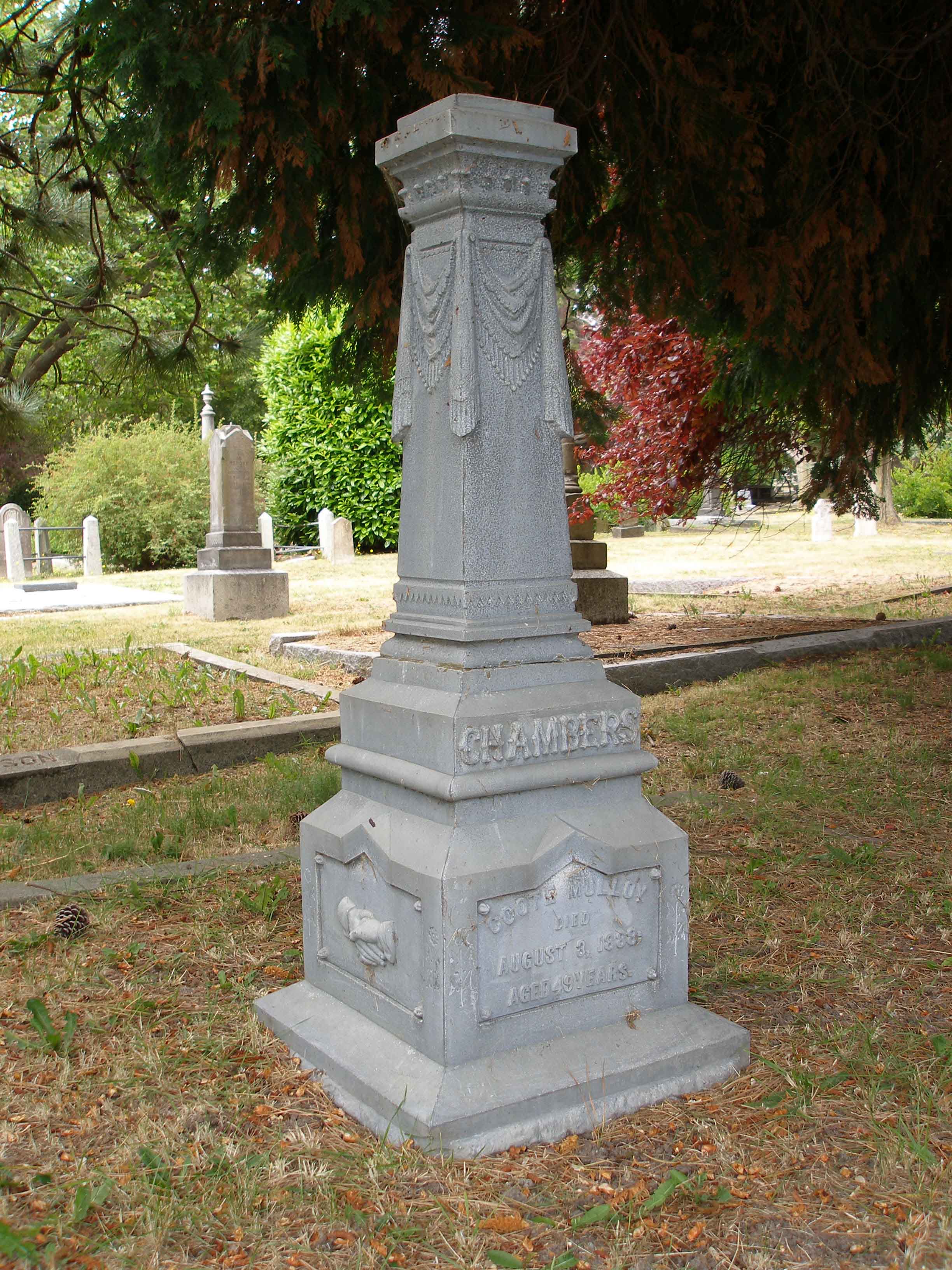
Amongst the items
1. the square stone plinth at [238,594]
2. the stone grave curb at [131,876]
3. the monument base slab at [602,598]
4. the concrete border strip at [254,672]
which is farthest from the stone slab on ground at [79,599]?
the stone grave curb at [131,876]

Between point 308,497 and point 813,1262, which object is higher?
point 308,497

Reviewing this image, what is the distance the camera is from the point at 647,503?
1090 cm

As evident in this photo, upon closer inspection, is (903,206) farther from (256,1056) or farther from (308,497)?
(308,497)

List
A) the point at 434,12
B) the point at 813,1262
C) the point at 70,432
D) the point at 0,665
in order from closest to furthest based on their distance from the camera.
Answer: the point at 813,1262 < the point at 434,12 < the point at 0,665 < the point at 70,432

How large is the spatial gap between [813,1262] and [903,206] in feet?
16.2

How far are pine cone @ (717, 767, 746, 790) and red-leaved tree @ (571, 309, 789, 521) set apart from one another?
3.99m

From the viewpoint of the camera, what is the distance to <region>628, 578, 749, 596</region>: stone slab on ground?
14.4 m

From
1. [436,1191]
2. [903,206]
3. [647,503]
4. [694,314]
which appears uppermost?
[903,206]

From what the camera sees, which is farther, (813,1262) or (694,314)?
(694,314)

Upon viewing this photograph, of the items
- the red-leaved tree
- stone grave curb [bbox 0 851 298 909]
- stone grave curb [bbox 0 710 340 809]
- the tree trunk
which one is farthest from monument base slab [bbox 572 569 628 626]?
the tree trunk

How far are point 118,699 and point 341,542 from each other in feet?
45.3

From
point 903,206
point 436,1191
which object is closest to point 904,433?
point 903,206

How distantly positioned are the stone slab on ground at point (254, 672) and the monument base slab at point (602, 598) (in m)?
3.34

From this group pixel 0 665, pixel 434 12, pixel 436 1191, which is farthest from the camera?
pixel 0 665
